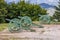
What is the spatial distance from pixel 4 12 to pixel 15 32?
2744 millimetres

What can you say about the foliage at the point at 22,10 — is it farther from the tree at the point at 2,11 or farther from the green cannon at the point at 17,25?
the green cannon at the point at 17,25

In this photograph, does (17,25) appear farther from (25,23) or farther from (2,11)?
(2,11)

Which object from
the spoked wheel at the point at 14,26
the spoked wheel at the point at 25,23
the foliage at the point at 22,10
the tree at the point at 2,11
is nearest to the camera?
the spoked wheel at the point at 14,26

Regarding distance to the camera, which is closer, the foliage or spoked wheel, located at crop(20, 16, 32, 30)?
spoked wheel, located at crop(20, 16, 32, 30)

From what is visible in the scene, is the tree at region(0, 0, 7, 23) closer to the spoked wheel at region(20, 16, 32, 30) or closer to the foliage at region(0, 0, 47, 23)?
the foliage at region(0, 0, 47, 23)

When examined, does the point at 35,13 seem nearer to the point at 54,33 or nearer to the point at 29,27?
the point at 29,27

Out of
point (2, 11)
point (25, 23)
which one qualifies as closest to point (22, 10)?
point (2, 11)

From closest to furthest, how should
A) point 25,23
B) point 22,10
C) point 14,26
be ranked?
point 14,26, point 25,23, point 22,10

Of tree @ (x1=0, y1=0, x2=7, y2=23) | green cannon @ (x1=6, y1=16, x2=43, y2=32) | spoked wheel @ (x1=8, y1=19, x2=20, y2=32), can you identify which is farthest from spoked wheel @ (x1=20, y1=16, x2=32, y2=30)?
tree @ (x1=0, y1=0, x2=7, y2=23)

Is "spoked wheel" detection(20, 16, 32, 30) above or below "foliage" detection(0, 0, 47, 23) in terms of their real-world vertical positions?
above

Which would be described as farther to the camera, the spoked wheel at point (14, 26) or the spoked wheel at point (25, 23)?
the spoked wheel at point (25, 23)

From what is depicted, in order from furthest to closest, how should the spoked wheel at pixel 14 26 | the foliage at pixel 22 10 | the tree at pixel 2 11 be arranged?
the foliage at pixel 22 10 → the tree at pixel 2 11 → the spoked wheel at pixel 14 26

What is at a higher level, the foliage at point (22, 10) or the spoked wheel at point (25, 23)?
the spoked wheel at point (25, 23)

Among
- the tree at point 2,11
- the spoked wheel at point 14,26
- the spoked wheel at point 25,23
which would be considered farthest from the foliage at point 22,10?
the spoked wheel at point 14,26
